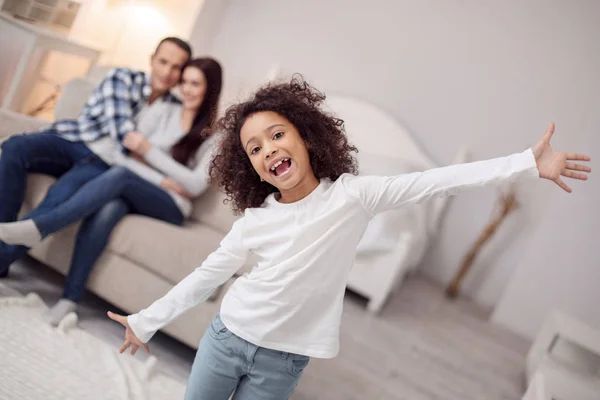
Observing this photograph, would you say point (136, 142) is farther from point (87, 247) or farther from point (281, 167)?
point (281, 167)

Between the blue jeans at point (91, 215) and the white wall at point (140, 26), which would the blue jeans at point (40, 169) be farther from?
the white wall at point (140, 26)

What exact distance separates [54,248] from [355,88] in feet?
8.38

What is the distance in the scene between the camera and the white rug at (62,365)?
4.56ft

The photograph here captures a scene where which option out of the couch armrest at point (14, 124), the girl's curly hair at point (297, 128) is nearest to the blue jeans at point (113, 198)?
the couch armrest at point (14, 124)

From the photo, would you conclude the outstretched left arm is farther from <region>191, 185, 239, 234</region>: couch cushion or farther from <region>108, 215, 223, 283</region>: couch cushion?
<region>191, 185, 239, 234</region>: couch cushion

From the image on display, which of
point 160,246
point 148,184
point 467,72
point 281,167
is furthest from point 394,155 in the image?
point 281,167

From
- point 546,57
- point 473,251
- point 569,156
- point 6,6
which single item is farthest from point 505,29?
point 569,156

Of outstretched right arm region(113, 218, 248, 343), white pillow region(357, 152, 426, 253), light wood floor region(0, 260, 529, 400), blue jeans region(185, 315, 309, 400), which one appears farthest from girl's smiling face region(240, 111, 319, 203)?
white pillow region(357, 152, 426, 253)

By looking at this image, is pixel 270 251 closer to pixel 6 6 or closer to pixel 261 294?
pixel 261 294

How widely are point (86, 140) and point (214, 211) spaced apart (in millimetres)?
502

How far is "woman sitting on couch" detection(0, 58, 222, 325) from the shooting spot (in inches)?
67.1

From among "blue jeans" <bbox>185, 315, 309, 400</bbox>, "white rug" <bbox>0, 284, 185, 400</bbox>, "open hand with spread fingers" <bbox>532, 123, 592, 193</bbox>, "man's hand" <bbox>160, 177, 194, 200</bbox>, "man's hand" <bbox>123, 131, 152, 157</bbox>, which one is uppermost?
"open hand with spread fingers" <bbox>532, 123, 592, 193</bbox>

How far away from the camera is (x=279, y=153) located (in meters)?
1.04

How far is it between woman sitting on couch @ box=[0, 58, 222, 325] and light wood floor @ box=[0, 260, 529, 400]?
0.79 feet
